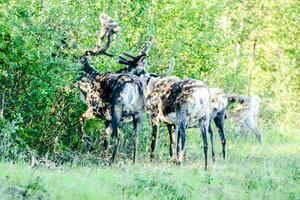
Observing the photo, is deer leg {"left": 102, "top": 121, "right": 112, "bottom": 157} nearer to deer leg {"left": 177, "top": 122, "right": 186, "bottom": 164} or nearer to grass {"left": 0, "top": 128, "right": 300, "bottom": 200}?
grass {"left": 0, "top": 128, "right": 300, "bottom": 200}

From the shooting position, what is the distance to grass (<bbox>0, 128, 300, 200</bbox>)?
8422 millimetres

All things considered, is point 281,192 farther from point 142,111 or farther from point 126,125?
point 126,125

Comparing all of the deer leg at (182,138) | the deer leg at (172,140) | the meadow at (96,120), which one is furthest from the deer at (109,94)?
the deer leg at (172,140)

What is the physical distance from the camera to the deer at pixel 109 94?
13.2 meters

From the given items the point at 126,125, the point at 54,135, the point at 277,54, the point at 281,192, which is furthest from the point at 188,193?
the point at 277,54

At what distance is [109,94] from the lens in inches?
527

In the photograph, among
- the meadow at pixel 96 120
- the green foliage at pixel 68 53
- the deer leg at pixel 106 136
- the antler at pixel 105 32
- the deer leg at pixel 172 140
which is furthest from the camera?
the deer leg at pixel 172 140

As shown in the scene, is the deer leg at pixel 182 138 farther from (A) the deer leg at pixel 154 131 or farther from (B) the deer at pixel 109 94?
(A) the deer leg at pixel 154 131

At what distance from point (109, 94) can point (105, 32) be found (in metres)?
1.27

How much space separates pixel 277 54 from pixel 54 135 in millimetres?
19671

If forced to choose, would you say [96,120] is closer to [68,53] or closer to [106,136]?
[106,136]

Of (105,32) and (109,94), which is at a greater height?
(105,32)

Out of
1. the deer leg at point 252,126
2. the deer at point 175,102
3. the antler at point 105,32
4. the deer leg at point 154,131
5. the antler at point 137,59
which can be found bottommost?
the deer leg at point 252,126

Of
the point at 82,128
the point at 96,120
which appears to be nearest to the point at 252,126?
the point at 96,120
